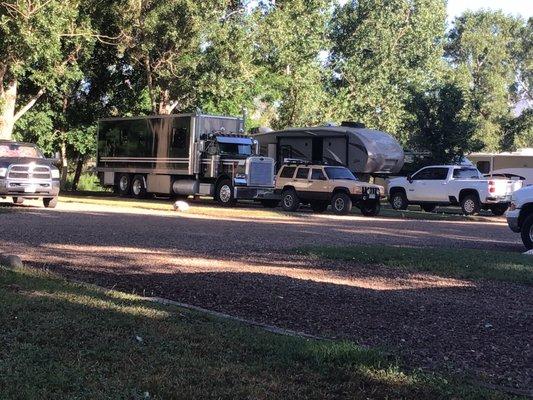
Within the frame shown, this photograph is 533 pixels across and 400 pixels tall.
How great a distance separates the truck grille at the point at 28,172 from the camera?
65.8ft

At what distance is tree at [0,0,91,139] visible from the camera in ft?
85.8

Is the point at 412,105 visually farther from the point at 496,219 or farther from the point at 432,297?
the point at 432,297

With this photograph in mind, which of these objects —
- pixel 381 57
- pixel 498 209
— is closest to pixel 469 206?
pixel 498 209

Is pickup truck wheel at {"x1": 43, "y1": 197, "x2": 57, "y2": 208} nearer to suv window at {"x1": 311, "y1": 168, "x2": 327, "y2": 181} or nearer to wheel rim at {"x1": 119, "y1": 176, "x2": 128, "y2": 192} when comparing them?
suv window at {"x1": 311, "y1": 168, "x2": 327, "y2": 181}

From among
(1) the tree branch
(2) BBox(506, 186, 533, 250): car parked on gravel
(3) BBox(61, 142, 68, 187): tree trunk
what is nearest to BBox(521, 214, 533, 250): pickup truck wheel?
(2) BBox(506, 186, 533, 250): car parked on gravel

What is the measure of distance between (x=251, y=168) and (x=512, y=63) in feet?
187

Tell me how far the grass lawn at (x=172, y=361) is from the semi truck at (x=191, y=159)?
63.1ft

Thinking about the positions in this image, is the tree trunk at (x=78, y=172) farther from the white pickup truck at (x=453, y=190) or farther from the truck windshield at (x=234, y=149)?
the white pickup truck at (x=453, y=190)

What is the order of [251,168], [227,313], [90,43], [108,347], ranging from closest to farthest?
[108,347] < [227,313] < [251,168] < [90,43]

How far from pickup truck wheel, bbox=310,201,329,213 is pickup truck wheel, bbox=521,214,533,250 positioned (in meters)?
10.9

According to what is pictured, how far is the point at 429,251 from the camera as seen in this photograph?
11.8 meters

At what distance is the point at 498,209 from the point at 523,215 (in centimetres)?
1180

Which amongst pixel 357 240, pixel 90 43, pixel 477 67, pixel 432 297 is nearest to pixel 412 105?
pixel 90 43

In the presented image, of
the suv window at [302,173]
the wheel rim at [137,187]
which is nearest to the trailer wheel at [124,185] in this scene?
the wheel rim at [137,187]
